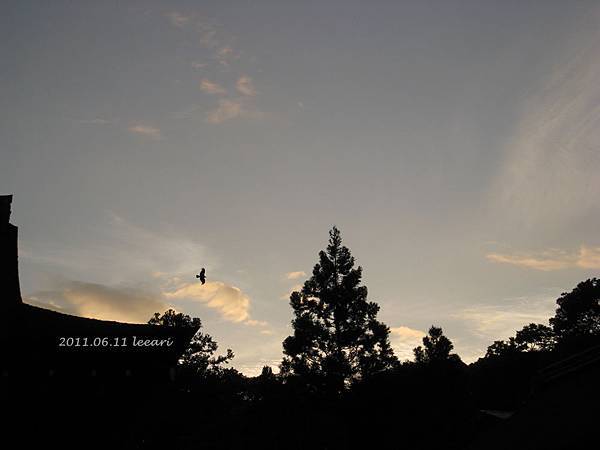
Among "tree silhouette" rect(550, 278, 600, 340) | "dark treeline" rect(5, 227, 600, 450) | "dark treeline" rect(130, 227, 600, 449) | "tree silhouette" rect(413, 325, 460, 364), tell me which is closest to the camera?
"dark treeline" rect(5, 227, 600, 450)

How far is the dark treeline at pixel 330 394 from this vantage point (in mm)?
31578

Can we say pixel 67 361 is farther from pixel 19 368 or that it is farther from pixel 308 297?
pixel 308 297

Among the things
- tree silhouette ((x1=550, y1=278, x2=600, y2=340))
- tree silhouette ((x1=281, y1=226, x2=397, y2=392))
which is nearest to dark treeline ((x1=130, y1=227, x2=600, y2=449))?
tree silhouette ((x1=281, y1=226, x2=397, y2=392))

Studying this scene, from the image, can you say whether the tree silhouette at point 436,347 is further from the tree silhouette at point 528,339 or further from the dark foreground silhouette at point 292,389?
the tree silhouette at point 528,339

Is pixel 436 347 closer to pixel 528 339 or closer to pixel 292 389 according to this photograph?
pixel 292 389

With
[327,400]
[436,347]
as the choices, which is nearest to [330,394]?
[327,400]

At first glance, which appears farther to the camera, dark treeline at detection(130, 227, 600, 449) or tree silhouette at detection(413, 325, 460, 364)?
tree silhouette at detection(413, 325, 460, 364)

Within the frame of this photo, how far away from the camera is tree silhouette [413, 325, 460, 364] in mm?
52156

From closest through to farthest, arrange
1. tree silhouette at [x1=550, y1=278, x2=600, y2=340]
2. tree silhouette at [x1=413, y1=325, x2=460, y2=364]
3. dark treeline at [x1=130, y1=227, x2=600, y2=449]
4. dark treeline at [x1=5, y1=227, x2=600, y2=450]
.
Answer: dark treeline at [x1=5, y1=227, x2=600, y2=450] → dark treeline at [x1=130, y1=227, x2=600, y2=449] → tree silhouette at [x1=413, y1=325, x2=460, y2=364] → tree silhouette at [x1=550, y1=278, x2=600, y2=340]

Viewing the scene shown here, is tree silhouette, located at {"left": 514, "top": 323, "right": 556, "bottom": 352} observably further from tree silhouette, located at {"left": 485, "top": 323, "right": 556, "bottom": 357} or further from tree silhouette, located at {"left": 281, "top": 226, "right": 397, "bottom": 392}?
tree silhouette, located at {"left": 281, "top": 226, "right": 397, "bottom": 392}

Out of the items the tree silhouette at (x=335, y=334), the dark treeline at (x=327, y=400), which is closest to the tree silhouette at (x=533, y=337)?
the dark treeline at (x=327, y=400)

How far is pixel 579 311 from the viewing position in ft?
254

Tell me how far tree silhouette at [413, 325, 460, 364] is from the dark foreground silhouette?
0.65ft

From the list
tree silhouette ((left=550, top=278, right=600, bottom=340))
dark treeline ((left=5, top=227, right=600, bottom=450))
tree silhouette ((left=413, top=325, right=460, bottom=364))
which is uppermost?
tree silhouette ((left=550, top=278, right=600, bottom=340))
